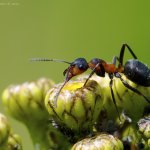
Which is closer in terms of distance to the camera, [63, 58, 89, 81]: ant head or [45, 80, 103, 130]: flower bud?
[45, 80, 103, 130]: flower bud

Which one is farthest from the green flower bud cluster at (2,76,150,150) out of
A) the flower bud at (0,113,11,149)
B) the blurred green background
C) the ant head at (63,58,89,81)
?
the blurred green background

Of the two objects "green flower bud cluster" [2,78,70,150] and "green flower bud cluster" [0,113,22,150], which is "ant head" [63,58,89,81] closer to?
"green flower bud cluster" [2,78,70,150]

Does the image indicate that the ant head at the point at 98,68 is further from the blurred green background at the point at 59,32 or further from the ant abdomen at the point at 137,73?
the blurred green background at the point at 59,32

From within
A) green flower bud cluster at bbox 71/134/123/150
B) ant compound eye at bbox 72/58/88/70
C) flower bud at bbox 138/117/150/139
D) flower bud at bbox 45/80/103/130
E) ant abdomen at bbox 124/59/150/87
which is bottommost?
green flower bud cluster at bbox 71/134/123/150

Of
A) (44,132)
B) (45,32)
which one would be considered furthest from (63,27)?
(44,132)

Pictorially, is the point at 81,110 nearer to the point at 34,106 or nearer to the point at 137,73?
→ the point at 137,73

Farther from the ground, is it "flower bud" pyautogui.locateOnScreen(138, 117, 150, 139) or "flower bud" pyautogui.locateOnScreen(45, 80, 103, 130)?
"flower bud" pyautogui.locateOnScreen(45, 80, 103, 130)

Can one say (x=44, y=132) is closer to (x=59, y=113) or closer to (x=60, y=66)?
(x=59, y=113)

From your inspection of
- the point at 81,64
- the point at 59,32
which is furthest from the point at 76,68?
the point at 59,32
